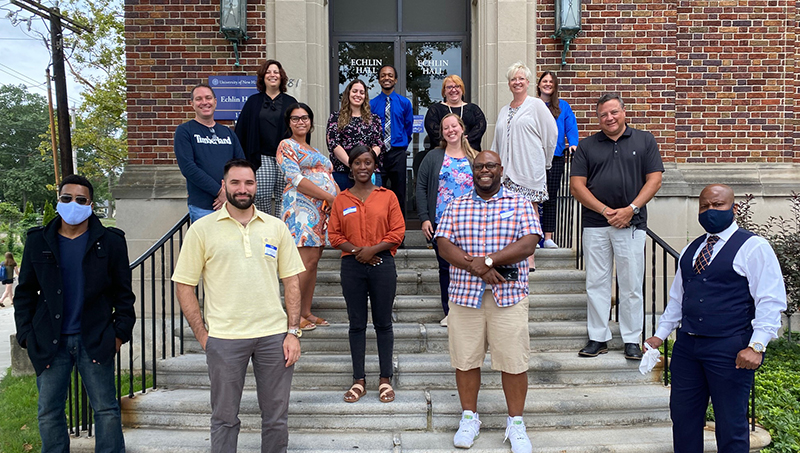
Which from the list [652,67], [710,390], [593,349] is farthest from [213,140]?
[652,67]

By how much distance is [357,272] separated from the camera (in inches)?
164

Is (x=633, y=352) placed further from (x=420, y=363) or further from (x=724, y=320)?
(x=420, y=363)

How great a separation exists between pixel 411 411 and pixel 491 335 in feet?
2.96

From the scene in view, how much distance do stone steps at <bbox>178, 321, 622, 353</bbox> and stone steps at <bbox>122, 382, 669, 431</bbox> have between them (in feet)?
2.04

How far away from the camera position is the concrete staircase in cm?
398

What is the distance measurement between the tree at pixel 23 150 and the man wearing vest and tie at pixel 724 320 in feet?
214

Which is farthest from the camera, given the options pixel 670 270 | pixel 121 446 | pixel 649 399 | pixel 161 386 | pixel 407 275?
pixel 670 270

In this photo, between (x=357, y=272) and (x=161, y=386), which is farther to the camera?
(x=161, y=386)

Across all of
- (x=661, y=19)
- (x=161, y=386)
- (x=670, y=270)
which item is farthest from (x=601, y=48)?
(x=161, y=386)

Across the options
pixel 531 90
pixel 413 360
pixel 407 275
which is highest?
pixel 531 90

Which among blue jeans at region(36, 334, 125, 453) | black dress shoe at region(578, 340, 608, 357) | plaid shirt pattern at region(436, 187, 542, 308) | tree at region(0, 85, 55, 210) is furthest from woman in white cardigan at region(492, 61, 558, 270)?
tree at region(0, 85, 55, 210)

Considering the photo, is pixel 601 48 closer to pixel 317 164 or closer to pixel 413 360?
pixel 317 164

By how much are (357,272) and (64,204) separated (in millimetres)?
1880

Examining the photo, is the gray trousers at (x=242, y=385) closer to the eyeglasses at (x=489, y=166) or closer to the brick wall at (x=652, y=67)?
the eyeglasses at (x=489, y=166)
